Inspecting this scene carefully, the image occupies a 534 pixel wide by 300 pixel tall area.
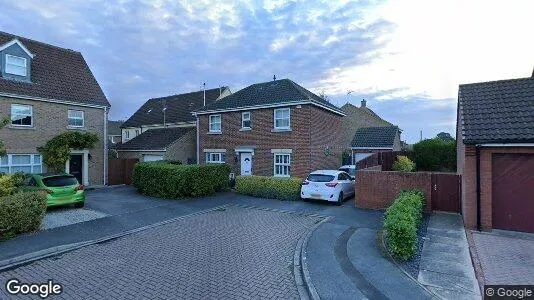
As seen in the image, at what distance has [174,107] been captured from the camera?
3244 centimetres

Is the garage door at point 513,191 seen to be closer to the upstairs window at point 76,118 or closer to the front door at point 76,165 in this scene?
the front door at point 76,165

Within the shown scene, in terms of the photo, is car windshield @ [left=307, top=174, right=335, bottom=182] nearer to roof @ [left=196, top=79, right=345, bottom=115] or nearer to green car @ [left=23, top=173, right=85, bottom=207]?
roof @ [left=196, top=79, right=345, bottom=115]

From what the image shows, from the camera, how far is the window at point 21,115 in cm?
1737

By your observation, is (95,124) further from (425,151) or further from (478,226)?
(425,151)

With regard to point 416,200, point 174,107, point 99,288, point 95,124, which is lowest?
point 99,288

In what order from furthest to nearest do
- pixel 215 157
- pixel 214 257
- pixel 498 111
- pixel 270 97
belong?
pixel 215 157, pixel 270 97, pixel 498 111, pixel 214 257

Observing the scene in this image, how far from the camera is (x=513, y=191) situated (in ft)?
31.0

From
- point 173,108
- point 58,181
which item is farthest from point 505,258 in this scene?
point 173,108

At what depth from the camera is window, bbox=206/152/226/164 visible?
22.5 meters

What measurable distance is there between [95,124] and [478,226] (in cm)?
2223

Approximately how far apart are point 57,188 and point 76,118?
30.7ft

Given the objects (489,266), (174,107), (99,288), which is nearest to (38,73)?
(174,107)

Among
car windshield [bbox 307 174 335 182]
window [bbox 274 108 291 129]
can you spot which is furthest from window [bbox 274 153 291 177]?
car windshield [bbox 307 174 335 182]

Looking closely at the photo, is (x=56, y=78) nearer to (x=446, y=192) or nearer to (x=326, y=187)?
(x=326, y=187)
